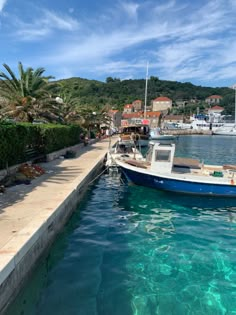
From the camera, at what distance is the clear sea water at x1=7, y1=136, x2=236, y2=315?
574 cm

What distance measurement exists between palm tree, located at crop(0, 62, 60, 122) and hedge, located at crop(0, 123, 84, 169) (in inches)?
96.4

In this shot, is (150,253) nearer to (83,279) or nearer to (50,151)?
(83,279)

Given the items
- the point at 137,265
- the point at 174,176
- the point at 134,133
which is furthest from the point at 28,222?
the point at 134,133

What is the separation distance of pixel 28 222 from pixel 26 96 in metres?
18.2

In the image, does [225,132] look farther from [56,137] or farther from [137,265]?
[137,265]

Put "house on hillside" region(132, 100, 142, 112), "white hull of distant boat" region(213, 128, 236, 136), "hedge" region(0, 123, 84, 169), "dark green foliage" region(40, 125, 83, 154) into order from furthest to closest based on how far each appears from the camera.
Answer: "house on hillside" region(132, 100, 142, 112) → "white hull of distant boat" region(213, 128, 236, 136) → "dark green foliage" region(40, 125, 83, 154) → "hedge" region(0, 123, 84, 169)

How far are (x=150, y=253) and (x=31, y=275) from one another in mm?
3188

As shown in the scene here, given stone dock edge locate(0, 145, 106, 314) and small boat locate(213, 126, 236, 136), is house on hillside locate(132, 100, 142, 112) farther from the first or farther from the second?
stone dock edge locate(0, 145, 106, 314)

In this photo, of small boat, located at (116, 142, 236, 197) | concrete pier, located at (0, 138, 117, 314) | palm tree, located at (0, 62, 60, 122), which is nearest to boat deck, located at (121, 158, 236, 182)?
small boat, located at (116, 142, 236, 197)

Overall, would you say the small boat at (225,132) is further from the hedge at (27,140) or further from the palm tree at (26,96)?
the palm tree at (26,96)

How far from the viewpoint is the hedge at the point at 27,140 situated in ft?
41.8

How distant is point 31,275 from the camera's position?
248 inches

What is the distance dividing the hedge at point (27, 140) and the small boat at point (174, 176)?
5128 millimetres

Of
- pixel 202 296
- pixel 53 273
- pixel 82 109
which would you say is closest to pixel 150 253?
pixel 202 296
